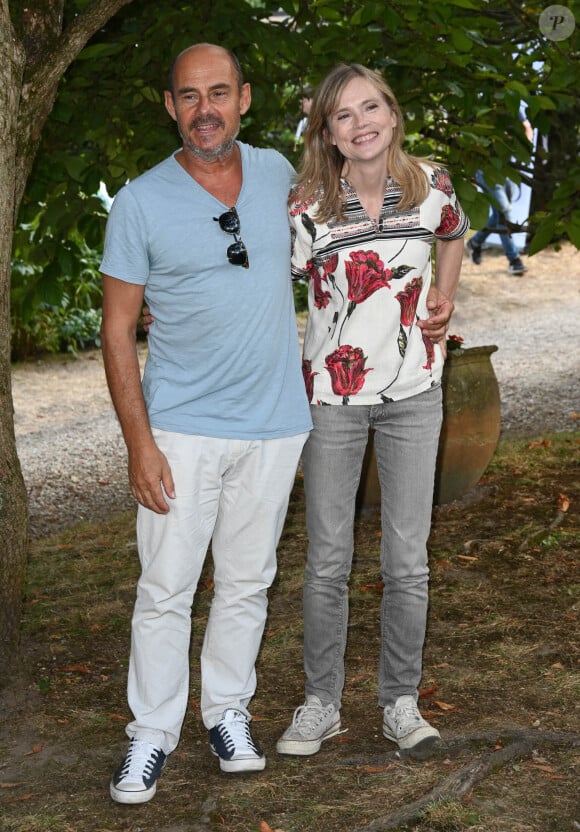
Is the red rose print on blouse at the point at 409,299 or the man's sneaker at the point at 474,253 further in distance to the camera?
the man's sneaker at the point at 474,253

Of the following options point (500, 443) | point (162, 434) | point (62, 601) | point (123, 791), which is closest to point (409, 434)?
point (162, 434)

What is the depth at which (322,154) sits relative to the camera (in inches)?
128

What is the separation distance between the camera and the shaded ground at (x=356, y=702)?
10.5 feet

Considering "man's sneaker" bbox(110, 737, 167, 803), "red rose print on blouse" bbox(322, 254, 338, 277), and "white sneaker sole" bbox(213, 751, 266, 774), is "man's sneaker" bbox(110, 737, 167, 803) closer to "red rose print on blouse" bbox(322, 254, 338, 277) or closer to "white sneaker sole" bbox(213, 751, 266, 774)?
"white sneaker sole" bbox(213, 751, 266, 774)

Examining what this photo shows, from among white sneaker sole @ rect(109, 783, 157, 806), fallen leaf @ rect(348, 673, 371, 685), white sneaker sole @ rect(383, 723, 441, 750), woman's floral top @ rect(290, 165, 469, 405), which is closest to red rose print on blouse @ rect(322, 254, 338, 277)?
woman's floral top @ rect(290, 165, 469, 405)

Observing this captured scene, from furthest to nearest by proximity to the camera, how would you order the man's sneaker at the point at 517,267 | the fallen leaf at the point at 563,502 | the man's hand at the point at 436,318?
the man's sneaker at the point at 517,267, the fallen leaf at the point at 563,502, the man's hand at the point at 436,318

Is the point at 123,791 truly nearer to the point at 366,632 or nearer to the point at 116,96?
the point at 366,632

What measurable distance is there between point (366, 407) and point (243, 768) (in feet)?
3.76

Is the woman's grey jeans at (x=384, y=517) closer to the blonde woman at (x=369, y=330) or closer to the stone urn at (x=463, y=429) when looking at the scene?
the blonde woman at (x=369, y=330)

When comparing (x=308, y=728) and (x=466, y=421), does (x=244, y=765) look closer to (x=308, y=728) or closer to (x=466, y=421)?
(x=308, y=728)

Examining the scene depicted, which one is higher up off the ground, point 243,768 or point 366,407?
point 366,407

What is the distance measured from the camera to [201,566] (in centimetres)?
333

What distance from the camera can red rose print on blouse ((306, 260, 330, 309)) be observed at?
10.6ft

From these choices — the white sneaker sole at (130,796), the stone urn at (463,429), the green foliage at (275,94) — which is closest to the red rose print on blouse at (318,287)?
the white sneaker sole at (130,796)
